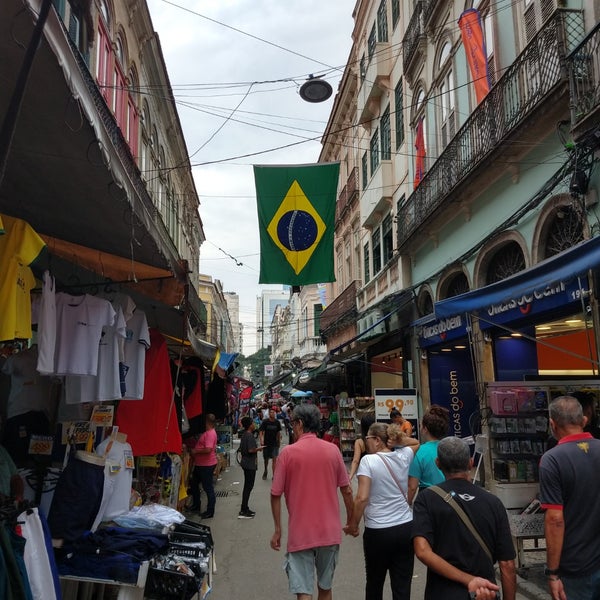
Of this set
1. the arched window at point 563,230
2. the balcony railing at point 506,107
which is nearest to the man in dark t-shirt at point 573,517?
the arched window at point 563,230

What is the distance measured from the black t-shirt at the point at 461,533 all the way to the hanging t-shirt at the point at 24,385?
345cm

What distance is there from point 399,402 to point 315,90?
24.8 ft

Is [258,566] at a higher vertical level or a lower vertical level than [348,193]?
lower

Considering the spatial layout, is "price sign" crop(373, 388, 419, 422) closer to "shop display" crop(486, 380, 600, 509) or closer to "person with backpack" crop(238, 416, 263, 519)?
"person with backpack" crop(238, 416, 263, 519)

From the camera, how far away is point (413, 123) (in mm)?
16109

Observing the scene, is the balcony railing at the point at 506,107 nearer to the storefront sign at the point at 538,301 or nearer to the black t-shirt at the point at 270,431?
the storefront sign at the point at 538,301

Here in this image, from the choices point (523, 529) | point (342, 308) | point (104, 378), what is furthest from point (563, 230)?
point (342, 308)

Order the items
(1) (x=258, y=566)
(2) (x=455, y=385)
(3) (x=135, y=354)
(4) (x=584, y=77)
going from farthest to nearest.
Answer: (2) (x=455, y=385) → (4) (x=584, y=77) → (1) (x=258, y=566) → (3) (x=135, y=354)

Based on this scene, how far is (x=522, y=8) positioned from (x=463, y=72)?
2.54 metres

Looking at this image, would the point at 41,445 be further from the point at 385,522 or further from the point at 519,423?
the point at 519,423

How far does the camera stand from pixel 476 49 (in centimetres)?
1083

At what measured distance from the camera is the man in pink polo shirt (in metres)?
4.35

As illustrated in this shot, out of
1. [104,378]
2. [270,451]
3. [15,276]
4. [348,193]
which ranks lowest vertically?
[270,451]

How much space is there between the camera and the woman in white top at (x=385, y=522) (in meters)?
4.41
